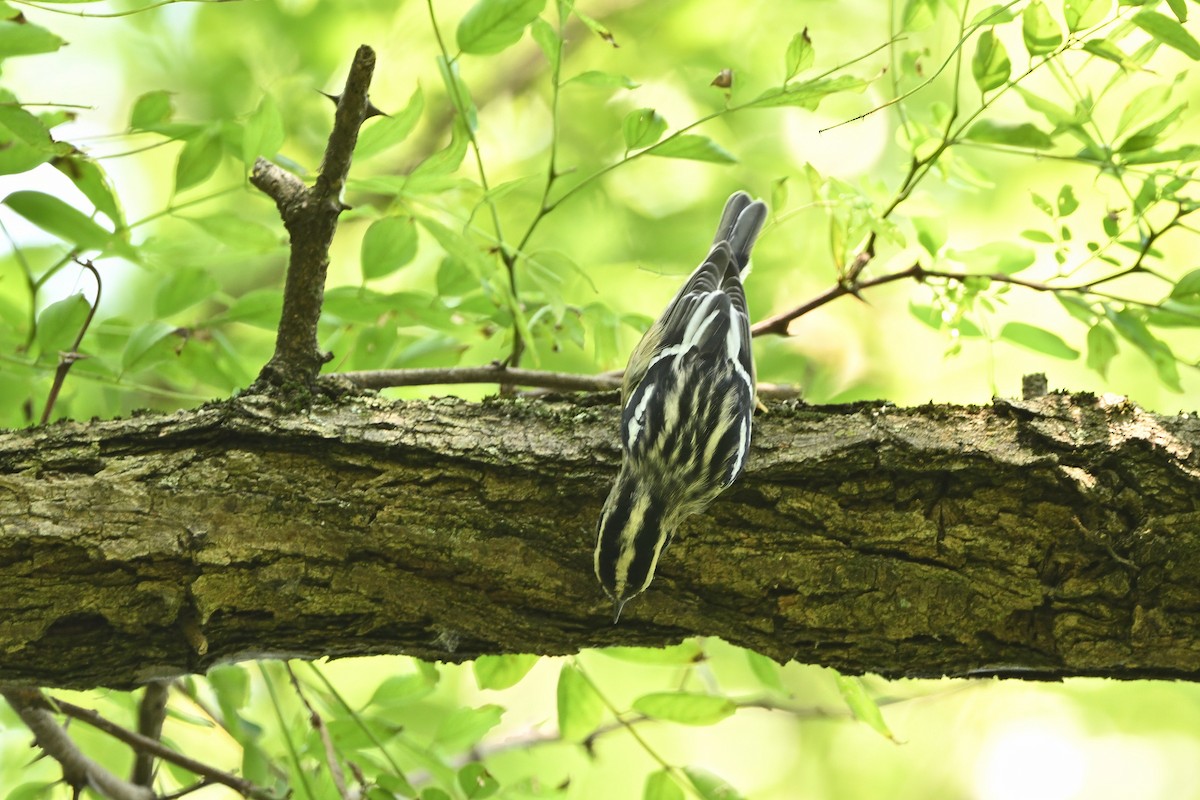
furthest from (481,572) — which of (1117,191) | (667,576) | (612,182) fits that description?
(612,182)

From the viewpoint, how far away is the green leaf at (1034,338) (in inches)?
119

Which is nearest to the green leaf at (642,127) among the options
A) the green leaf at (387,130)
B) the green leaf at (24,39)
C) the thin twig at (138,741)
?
the green leaf at (387,130)

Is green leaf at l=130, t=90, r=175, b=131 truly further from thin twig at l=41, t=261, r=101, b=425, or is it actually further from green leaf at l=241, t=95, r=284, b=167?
thin twig at l=41, t=261, r=101, b=425

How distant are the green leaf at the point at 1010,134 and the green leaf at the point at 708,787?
6.21 ft

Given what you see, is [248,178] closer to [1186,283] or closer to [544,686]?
[1186,283]

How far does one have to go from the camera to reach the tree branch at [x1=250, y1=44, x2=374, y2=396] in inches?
99.7

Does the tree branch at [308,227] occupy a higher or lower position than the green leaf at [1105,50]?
lower

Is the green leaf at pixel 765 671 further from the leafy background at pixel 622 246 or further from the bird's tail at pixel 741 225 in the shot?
the bird's tail at pixel 741 225

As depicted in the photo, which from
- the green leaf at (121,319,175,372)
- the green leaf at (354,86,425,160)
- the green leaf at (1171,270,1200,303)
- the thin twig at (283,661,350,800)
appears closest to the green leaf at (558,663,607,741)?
the thin twig at (283,661,350,800)

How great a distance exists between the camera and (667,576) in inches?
107

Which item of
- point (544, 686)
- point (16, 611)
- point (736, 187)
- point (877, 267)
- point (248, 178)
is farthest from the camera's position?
point (544, 686)

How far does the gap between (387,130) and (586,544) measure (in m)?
1.20

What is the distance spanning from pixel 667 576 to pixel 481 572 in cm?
48

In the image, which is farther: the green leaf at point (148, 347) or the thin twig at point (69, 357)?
the green leaf at point (148, 347)
